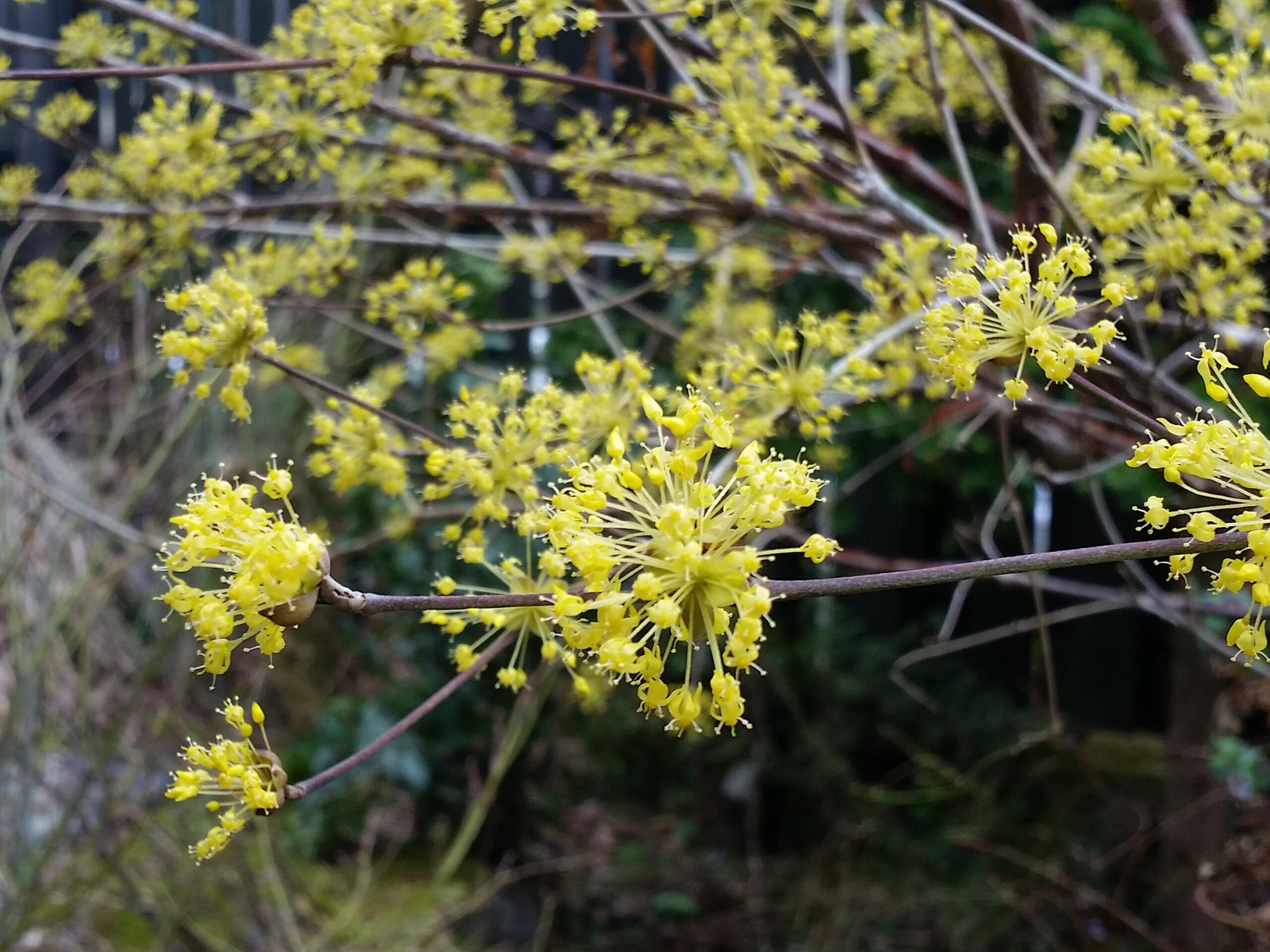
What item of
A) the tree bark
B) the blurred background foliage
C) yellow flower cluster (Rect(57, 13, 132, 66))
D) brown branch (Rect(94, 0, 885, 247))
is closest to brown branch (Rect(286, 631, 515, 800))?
brown branch (Rect(94, 0, 885, 247))

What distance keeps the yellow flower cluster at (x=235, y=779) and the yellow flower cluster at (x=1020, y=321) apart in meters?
0.60

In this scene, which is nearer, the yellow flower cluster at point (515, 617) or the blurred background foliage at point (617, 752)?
the yellow flower cluster at point (515, 617)

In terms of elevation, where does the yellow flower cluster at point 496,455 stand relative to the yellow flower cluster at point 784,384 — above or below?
below

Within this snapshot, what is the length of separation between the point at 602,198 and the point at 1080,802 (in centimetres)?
253

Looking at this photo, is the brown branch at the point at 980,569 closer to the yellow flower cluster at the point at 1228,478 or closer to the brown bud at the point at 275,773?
the yellow flower cluster at the point at 1228,478

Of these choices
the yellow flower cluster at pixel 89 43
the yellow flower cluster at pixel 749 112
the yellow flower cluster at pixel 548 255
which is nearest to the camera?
the yellow flower cluster at pixel 749 112

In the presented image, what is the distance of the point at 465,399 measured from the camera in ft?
3.77

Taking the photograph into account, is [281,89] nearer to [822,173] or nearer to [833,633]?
[822,173]

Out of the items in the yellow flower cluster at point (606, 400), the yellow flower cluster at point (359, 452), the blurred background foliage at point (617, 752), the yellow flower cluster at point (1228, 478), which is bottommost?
the blurred background foliage at point (617, 752)

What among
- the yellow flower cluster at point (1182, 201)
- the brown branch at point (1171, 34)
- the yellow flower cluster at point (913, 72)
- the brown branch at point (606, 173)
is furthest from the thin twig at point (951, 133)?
the brown branch at point (1171, 34)

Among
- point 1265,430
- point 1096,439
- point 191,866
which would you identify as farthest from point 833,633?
point 191,866

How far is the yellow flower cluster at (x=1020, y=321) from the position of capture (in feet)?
2.48

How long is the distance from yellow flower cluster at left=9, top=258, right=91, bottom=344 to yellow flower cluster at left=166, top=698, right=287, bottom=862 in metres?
1.19

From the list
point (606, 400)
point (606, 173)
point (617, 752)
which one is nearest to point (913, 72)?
point (606, 173)
